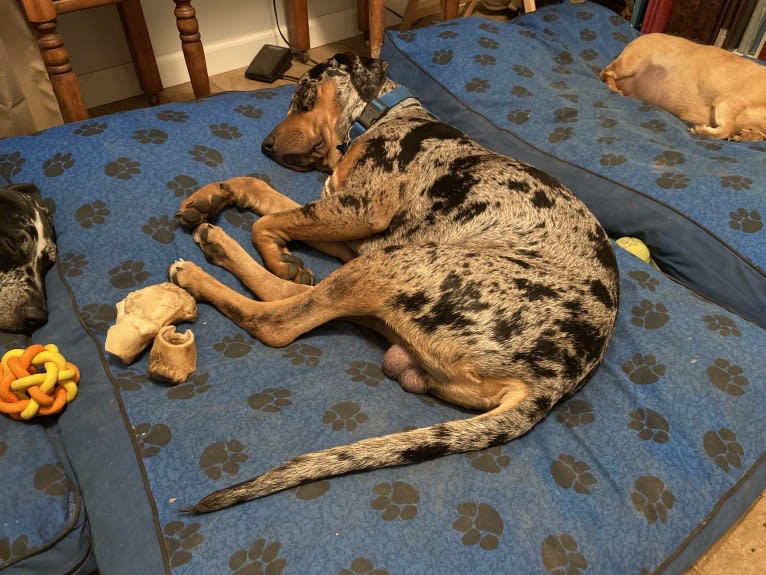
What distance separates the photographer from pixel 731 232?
3.02 m

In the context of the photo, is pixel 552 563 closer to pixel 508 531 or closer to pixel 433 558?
pixel 508 531

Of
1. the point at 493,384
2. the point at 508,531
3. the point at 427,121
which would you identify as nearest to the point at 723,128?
the point at 427,121

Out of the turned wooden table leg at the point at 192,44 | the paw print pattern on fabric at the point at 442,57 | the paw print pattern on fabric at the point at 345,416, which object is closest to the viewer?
the paw print pattern on fabric at the point at 345,416

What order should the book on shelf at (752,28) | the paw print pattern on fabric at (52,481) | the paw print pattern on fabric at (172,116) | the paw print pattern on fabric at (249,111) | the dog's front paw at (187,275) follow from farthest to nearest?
the book on shelf at (752,28) < the paw print pattern on fabric at (249,111) < the paw print pattern on fabric at (172,116) < the dog's front paw at (187,275) < the paw print pattern on fabric at (52,481)

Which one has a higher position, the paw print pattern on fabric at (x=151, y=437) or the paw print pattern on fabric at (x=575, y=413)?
the paw print pattern on fabric at (x=151, y=437)

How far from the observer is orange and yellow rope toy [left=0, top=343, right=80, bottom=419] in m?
2.07

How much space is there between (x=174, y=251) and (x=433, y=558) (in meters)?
1.84

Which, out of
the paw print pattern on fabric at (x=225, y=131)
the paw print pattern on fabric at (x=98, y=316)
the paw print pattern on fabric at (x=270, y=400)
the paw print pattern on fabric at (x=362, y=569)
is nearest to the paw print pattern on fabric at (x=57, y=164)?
the paw print pattern on fabric at (x=225, y=131)

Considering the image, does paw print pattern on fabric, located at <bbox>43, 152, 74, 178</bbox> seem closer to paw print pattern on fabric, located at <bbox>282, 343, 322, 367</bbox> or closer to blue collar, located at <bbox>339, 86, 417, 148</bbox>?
blue collar, located at <bbox>339, 86, 417, 148</bbox>

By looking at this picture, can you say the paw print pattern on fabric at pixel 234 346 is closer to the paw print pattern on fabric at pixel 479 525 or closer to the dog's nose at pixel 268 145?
the paw print pattern on fabric at pixel 479 525

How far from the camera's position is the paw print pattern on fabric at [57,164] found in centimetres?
298

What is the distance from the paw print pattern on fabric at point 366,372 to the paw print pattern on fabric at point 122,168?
1.56 metres

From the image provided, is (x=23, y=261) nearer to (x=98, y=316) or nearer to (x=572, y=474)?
(x=98, y=316)

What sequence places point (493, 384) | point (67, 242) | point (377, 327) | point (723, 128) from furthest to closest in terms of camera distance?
point (723, 128) → point (67, 242) → point (377, 327) → point (493, 384)
